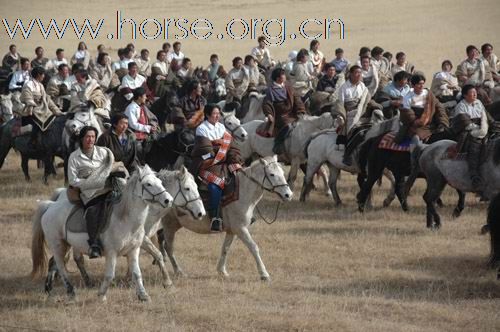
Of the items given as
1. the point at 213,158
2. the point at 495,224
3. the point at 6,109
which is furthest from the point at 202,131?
the point at 6,109

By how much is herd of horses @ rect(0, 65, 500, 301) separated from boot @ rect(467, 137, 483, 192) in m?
0.10

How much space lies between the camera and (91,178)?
39.0ft

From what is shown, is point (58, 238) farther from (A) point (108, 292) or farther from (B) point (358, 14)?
(B) point (358, 14)

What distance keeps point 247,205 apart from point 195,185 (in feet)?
3.93

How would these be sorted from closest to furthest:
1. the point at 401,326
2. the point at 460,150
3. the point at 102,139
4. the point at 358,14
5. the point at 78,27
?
the point at 401,326 < the point at 102,139 < the point at 460,150 < the point at 78,27 < the point at 358,14

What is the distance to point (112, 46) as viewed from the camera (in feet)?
167

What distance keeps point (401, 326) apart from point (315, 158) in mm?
8365

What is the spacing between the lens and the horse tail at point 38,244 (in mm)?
12516

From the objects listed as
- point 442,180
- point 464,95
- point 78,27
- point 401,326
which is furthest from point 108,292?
point 78,27

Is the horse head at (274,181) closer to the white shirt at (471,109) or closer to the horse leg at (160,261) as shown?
the horse leg at (160,261)

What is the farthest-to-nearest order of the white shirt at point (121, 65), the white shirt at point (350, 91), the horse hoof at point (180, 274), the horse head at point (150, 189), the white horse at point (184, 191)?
the white shirt at point (121, 65)
the white shirt at point (350, 91)
the horse hoof at point (180, 274)
the white horse at point (184, 191)
the horse head at point (150, 189)

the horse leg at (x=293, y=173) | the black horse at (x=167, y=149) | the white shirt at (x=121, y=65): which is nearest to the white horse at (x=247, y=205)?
the black horse at (x=167, y=149)

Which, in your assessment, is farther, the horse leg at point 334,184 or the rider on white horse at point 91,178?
the horse leg at point 334,184

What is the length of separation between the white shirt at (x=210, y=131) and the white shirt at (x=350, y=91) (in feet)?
19.3
